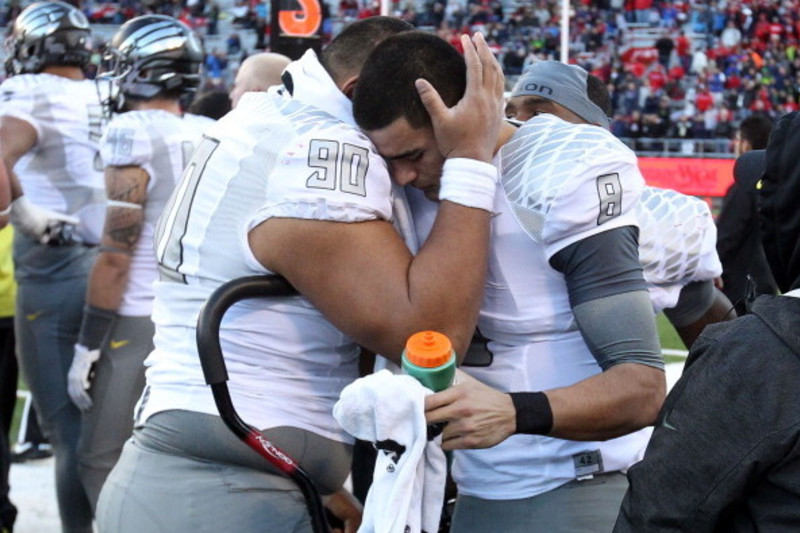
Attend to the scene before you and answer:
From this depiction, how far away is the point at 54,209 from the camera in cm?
425

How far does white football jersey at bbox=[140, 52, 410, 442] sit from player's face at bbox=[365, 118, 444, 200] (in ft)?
0.09

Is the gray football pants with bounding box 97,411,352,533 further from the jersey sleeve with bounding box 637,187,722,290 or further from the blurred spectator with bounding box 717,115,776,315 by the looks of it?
the blurred spectator with bounding box 717,115,776,315

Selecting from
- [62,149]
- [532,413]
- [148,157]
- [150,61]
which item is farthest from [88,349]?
[532,413]

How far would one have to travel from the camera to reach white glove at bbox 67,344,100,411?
374 cm

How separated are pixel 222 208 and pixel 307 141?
20 centimetres

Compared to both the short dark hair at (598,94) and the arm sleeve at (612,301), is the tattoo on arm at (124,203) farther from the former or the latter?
the arm sleeve at (612,301)

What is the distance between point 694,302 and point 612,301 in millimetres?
965

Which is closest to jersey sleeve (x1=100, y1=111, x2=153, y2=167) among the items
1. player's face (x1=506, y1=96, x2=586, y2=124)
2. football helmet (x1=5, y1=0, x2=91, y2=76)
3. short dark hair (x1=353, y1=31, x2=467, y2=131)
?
football helmet (x1=5, y1=0, x2=91, y2=76)

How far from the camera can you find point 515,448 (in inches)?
84.4

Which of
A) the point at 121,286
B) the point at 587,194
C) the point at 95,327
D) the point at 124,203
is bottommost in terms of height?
the point at 95,327

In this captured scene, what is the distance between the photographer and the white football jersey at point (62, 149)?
13.8 feet

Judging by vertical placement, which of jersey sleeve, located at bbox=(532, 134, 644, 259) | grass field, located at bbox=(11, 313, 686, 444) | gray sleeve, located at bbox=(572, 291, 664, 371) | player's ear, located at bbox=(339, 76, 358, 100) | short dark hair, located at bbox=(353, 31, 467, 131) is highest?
short dark hair, located at bbox=(353, 31, 467, 131)

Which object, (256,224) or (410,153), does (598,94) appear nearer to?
(410,153)

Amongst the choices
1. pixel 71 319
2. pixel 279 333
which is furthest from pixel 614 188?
pixel 71 319
